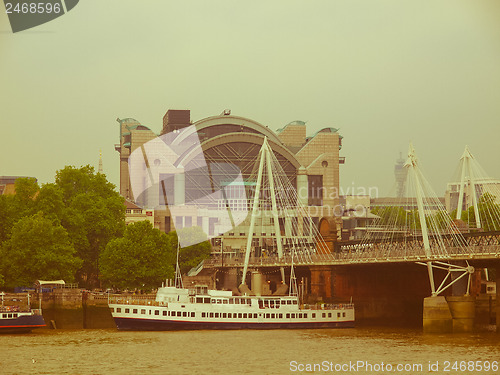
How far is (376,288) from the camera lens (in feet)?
349

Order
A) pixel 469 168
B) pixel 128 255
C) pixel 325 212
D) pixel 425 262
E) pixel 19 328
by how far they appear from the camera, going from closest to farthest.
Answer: pixel 19 328
pixel 425 262
pixel 128 255
pixel 469 168
pixel 325 212

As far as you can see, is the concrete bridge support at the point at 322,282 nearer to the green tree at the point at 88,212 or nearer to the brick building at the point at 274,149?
the green tree at the point at 88,212

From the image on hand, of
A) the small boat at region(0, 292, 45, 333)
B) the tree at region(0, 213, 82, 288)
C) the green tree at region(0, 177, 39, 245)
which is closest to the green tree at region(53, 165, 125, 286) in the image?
the green tree at region(0, 177, 39, 245)

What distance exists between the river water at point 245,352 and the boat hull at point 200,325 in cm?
174

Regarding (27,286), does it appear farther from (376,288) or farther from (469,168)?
(469,168)

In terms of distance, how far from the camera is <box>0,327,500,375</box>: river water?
62.2m

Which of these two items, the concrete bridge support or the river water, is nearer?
the river water

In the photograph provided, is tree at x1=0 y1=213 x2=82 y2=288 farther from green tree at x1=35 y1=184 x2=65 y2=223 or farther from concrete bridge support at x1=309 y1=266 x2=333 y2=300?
concrete bridge support at x1=309 y1=266 x2=333 y2=300

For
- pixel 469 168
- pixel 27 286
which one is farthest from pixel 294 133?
pixel 27 286

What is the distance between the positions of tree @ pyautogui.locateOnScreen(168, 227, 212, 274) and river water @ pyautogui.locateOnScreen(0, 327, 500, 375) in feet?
133

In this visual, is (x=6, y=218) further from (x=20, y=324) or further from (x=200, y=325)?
(x=200, y=325)

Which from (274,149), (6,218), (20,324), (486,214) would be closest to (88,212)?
(6,218)

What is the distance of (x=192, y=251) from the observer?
434ft

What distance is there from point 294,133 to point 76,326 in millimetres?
103623
